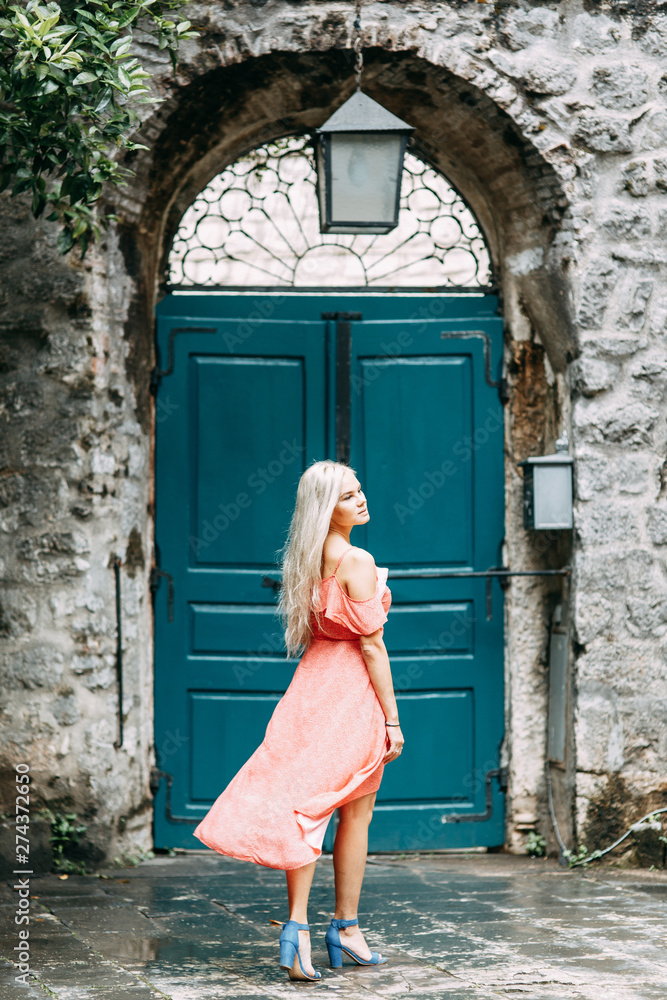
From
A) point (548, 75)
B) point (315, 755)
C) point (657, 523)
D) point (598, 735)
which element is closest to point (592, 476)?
point (657, 523)

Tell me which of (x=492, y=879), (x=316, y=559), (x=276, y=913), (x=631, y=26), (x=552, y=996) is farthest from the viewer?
(x=631, y=26)

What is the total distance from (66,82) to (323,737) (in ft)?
6.84

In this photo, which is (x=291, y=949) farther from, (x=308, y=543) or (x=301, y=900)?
(x=308, y=543)

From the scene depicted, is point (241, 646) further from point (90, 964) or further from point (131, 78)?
point (131, 78)

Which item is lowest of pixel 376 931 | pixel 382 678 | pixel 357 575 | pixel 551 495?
pixel 376 931

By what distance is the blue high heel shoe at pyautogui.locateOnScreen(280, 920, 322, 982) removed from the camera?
290 centimetres

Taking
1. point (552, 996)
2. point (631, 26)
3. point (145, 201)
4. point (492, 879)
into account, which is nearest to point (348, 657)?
point (552, 996)

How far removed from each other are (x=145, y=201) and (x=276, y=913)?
2910 millimetres

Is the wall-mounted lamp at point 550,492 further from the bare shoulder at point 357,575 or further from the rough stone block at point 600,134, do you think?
the bare shoulder at point 357,575

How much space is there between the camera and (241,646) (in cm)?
466

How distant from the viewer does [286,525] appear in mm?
4703

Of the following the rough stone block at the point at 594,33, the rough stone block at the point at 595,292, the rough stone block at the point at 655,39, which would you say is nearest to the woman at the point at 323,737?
the rough stone block at the point at 595,292

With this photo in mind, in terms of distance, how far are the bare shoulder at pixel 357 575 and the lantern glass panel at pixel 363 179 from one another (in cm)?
138

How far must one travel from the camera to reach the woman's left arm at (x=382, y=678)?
10.1ft
